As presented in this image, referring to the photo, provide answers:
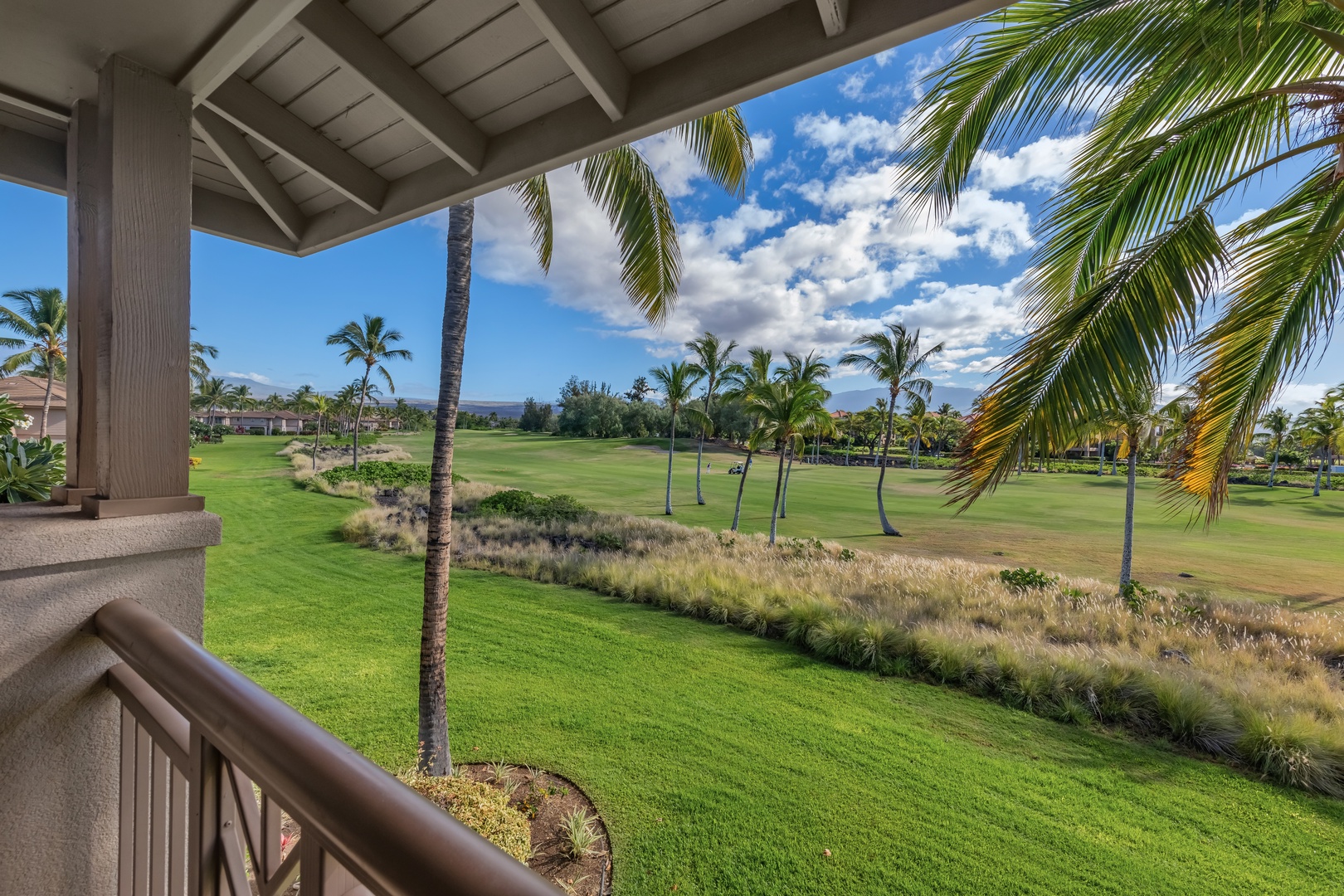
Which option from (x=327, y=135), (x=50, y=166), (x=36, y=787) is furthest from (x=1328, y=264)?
(x=50, y=166)

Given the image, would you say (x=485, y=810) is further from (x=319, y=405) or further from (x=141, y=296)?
(x=319, y=405)

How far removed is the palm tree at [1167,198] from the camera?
2732 mm

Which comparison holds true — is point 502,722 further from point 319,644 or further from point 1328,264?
point 1328,264

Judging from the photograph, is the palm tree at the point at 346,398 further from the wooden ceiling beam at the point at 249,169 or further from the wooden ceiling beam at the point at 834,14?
the wooden ceiling beam at the point at 834,14

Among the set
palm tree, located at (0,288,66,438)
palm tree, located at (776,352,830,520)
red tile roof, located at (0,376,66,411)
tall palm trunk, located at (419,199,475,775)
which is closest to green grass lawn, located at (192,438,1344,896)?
tall palm trunk, located at (419,199,475,775)

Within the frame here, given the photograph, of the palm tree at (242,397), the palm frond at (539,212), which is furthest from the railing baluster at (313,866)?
the palm tree at (242,397)

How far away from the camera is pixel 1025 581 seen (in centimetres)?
995

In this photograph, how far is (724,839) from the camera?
3.53 metres

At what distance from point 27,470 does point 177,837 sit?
3383 millimetres

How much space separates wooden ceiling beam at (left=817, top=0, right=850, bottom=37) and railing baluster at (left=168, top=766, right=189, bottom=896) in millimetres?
1921

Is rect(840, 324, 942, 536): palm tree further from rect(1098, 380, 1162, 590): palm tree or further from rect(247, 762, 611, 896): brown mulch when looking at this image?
rect(247, 762, 611, 896): brown mulch

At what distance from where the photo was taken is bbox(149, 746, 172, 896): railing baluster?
0.98 m

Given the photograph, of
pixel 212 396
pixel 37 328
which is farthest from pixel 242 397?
pixel 37 328

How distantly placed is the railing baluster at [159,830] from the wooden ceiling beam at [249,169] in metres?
1.89
